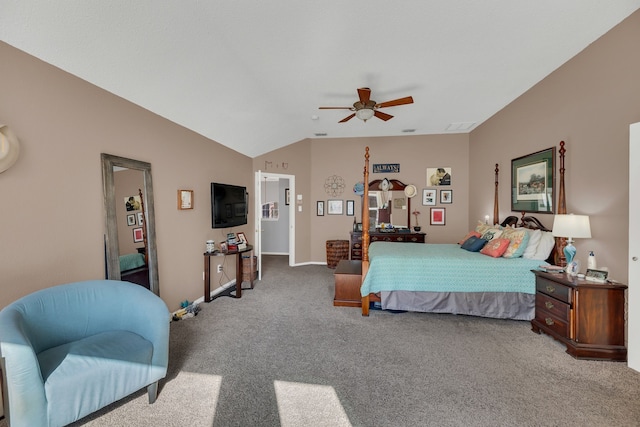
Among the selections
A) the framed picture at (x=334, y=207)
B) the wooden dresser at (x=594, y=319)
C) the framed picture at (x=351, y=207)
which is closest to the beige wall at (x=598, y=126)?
the wooden dresser at (x=594, y=319)

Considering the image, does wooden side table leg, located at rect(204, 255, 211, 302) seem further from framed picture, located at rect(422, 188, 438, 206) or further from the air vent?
the air vent

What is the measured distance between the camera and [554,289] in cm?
258

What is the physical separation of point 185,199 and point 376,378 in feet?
10.0

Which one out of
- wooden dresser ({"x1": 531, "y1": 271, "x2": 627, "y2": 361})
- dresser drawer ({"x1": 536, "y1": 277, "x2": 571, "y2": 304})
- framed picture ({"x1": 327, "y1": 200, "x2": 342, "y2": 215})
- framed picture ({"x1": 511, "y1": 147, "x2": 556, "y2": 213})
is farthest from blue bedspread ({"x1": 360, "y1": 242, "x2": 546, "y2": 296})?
framed picture ({"x1": 327, "y1": 200, "x2": 342, "y2": 215})

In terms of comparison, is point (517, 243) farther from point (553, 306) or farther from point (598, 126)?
point (598, 126)

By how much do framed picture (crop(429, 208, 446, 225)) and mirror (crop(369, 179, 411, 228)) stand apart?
0.53m

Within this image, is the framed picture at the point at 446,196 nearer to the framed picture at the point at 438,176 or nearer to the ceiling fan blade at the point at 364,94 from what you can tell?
the framed picture at the point at 438,176

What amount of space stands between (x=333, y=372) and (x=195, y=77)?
307 cm

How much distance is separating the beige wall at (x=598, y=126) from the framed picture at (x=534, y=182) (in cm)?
14

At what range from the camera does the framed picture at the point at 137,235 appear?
8.99 feet

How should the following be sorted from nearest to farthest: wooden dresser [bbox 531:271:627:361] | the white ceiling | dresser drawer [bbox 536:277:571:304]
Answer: the white ceiling < wooden dresser [bbox 531:271:627:361] < dresser drawer [bbox 536:277:571:304]

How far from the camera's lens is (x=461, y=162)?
5.76 meters

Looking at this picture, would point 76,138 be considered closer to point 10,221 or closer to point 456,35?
point 10,221

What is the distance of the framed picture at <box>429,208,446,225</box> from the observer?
583 centimetres
